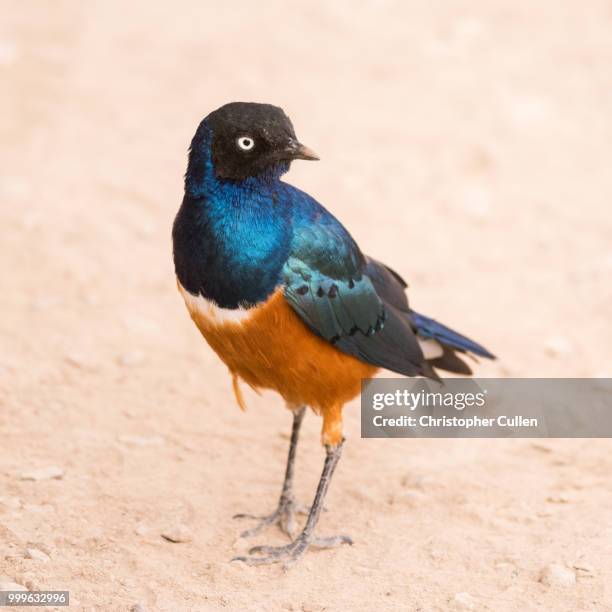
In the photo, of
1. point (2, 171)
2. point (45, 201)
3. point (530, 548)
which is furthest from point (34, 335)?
point (530, 548)

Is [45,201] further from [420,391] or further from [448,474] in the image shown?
[448,474]

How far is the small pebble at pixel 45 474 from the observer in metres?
5.49

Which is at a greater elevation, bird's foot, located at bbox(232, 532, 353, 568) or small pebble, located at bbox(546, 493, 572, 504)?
small pebble, located at bbox(546, 493, 572, 504)

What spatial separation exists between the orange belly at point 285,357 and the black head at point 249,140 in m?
0.58

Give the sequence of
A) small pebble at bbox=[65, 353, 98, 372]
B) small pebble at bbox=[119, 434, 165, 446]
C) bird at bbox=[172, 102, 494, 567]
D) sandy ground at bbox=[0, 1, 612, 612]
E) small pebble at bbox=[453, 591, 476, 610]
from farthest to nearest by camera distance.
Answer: small pebble at bbox=[65, 353, 98, 372] → small pebble at bbox=[119, 434, 165, 446] → sandy ground at bbox=[0, 1, 612, 612] → bird at bbox=[172, 102, 494, 567] → small pebble at bbox=[453, 591, 476, 610]

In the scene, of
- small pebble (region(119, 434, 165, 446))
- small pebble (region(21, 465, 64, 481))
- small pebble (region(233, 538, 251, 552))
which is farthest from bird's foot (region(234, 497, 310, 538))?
small pebble (region(21, 465, 64, 481))

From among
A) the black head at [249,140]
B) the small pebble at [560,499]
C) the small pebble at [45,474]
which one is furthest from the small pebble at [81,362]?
the small pebble at [560,499]

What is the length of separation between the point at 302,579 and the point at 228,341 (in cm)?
114

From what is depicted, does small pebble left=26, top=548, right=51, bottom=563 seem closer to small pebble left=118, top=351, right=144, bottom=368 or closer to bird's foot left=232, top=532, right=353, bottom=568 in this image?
bird's foot left=232, top=532, right=353, bottom=568

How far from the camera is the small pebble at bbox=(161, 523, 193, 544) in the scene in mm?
5195

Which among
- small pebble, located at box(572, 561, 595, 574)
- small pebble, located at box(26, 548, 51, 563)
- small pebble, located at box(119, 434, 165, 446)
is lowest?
small pebble, located at box(26, 548, 51, 563)

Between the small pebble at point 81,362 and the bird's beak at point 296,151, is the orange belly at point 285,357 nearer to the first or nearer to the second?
the bird's beak at point 296,151

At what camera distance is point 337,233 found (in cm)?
517

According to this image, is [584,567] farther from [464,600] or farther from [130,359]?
[130,359]
